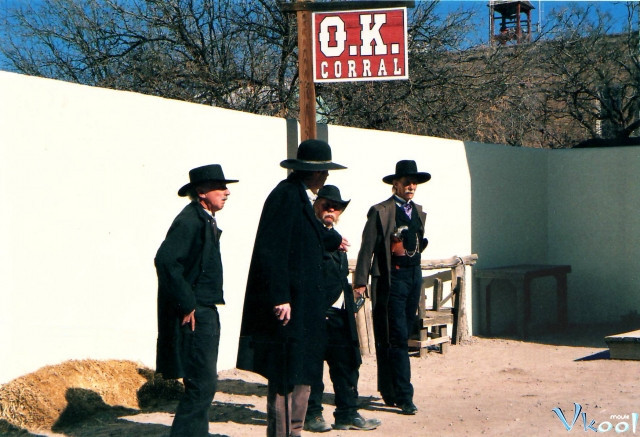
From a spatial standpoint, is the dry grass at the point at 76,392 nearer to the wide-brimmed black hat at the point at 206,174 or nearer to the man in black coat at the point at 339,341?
the man in black coat at the point at 339,341

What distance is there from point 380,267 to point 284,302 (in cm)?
207

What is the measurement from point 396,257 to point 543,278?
6.06m

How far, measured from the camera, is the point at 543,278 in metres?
12.3

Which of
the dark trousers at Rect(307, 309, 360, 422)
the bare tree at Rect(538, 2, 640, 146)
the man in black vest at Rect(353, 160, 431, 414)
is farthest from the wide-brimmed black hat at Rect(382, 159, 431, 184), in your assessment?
the bare tree at Rect(538, 2, 640, 146)

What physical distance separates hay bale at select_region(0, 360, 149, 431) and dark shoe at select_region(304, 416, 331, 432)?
133 cm

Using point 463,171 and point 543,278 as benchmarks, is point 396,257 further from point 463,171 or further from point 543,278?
point 543,278

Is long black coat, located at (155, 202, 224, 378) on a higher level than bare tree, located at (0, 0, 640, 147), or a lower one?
lower

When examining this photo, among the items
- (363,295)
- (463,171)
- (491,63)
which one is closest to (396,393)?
(363,295)

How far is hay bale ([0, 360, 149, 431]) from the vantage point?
5.78 metres

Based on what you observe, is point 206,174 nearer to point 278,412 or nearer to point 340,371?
point 278,412

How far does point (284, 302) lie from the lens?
485 cm

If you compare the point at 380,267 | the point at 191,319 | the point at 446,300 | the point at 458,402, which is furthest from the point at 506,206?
the point at 191,319

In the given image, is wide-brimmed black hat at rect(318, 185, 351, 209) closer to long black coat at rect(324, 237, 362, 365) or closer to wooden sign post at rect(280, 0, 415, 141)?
long black coat at rect(324, 237, 362, 365)

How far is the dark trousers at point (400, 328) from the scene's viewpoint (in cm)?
664
